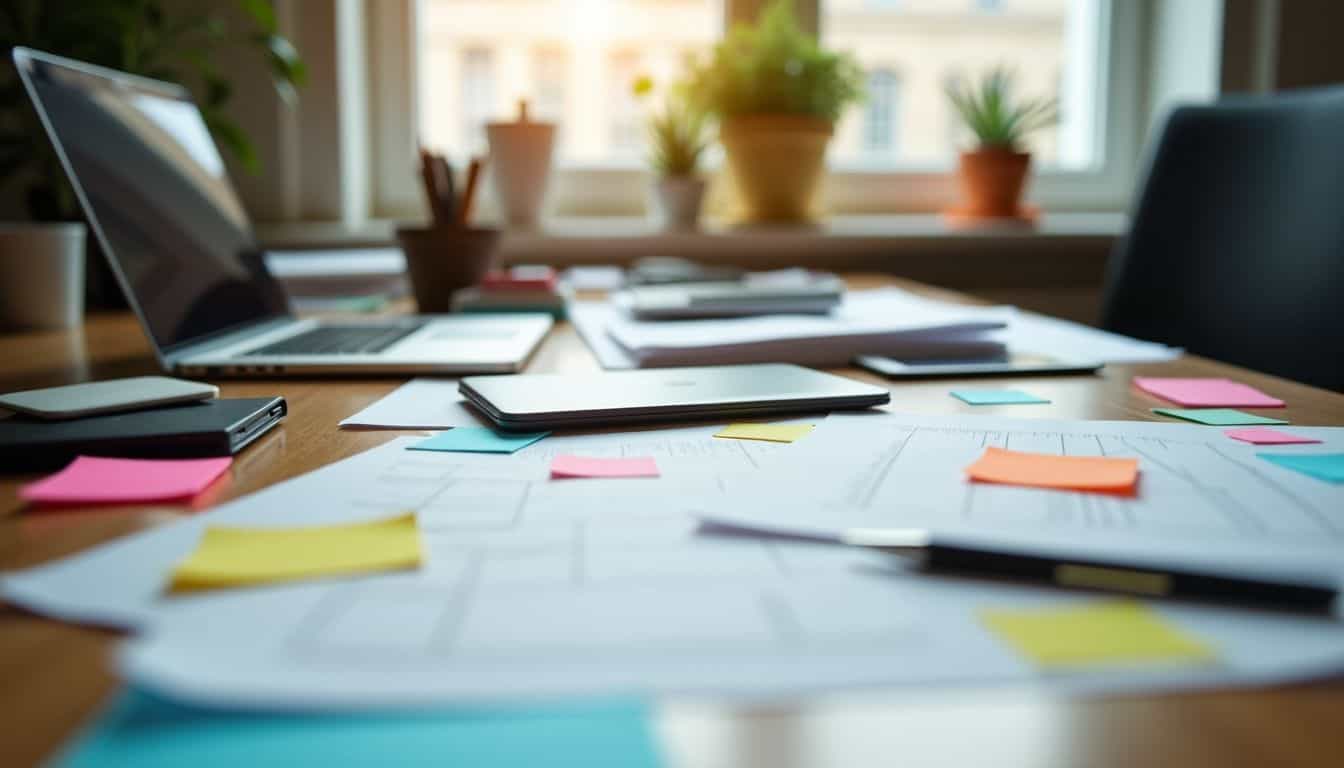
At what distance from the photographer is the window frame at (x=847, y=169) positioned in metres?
1.97

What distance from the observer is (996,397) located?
2.33 feet

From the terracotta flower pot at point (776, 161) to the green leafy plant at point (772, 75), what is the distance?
23mm

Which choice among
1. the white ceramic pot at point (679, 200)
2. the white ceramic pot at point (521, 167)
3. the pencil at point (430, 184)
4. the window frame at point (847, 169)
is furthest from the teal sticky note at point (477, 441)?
the window frame at point (847, 169)

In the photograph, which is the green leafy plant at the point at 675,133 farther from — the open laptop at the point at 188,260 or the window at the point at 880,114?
the open laptop at the point at 188,260

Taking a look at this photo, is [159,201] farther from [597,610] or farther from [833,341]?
[597,610]

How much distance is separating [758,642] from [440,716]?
0.31 feet

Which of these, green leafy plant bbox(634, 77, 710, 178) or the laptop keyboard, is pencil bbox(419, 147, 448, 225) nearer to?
the laptop keyboard

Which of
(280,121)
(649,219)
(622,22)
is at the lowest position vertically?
(649,219)

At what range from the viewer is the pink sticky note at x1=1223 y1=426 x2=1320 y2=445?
1.84 ft

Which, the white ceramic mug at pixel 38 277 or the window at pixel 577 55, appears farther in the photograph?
the window at pixel 577 55

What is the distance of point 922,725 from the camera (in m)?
0.27

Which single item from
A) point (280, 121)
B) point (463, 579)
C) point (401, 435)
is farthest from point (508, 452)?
point (280, 121)

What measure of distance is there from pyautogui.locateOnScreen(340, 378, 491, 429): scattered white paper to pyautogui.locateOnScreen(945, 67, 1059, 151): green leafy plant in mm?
1379

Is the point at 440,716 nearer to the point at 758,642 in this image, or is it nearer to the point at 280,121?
the point at 758,642
